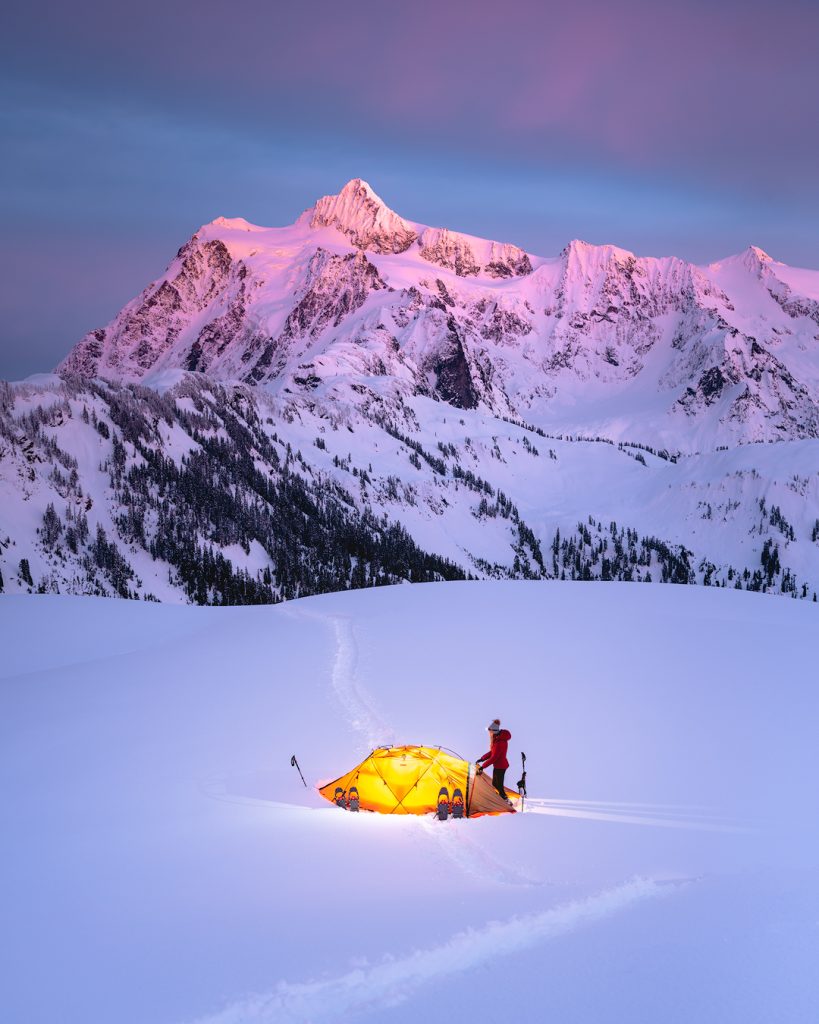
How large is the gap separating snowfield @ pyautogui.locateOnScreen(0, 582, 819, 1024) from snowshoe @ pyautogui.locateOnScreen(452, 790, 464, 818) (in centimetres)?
75

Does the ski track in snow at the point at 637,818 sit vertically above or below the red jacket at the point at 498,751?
below

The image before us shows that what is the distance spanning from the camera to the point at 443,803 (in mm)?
15594

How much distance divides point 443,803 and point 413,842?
2.10m

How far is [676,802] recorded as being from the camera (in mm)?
15055

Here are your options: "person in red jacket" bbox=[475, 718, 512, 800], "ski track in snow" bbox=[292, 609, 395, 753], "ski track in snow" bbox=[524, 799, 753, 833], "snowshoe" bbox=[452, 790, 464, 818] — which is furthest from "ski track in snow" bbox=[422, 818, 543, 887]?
"ski track in snow" bbox=[292, 609, 395, 753]

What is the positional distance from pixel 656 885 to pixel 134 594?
122933mm

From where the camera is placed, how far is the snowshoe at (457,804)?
A: 1566 cm

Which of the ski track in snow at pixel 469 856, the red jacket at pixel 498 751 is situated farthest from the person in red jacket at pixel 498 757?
the ski track in snow at pixel 469 856

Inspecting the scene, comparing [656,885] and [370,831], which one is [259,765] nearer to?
[370,831]

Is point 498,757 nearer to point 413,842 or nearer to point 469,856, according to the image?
point 413,842

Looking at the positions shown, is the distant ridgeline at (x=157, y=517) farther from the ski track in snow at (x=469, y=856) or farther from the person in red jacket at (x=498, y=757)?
the ski track in snow at (x=469, y=856)

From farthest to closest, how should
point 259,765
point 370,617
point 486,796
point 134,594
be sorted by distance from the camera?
point 134,594
point 370,617
point 259,765
point 486,796

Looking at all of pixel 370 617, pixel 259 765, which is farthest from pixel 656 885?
pixel 370 617

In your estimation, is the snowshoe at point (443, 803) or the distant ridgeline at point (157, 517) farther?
the distant ridgeline at point (157, 517)
